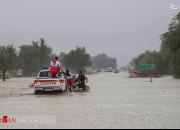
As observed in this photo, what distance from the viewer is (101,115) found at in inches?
675

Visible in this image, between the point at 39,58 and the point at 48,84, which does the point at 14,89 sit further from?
the point at 39,58

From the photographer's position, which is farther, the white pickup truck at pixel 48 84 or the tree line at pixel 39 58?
the tree line at pixel 39 58

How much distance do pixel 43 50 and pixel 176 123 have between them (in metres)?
137

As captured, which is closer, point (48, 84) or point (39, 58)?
point (48, 84)

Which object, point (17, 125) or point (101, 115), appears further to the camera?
point (101, 115)

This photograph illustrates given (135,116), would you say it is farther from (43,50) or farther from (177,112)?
(43,50)

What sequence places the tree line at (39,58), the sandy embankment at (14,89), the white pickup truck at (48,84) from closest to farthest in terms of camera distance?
the white pickup truck at (48,84) < the sandy embankment at (14,89) < the tree line at (39,58)

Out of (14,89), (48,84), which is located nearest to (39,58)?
(14,89)

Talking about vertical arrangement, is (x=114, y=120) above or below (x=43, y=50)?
below

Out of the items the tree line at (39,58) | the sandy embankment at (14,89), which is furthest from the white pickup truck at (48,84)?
the tree line at (39,58)

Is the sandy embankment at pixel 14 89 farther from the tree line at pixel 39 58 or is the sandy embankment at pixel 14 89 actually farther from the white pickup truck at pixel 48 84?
the tree line at pixel 39 58

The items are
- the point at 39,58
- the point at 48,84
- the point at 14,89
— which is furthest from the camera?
the point at 39,58

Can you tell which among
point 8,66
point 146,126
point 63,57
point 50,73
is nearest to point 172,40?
point 8,66

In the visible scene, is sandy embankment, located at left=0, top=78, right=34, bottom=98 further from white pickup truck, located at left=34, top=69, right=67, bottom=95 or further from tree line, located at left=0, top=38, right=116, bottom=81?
tree line, located at left=0, top=38, right=116, bottom=81
